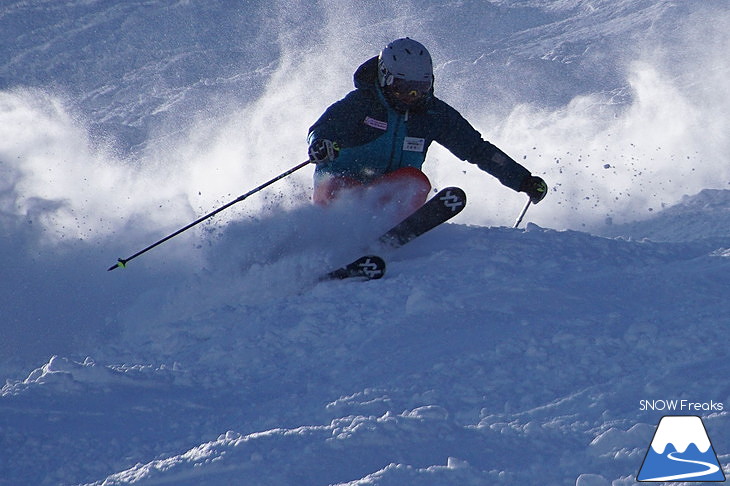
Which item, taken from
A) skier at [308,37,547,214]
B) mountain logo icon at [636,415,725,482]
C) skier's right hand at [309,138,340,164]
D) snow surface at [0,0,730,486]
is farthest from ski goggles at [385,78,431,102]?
mountain logo icon at [636,415,725,482]

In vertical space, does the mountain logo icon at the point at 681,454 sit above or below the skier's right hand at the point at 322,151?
below

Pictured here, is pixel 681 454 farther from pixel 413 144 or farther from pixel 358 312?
pixel 413 144

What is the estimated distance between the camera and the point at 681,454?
3.05 m

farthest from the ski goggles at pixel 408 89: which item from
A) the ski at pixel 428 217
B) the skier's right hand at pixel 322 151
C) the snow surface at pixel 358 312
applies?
the snow surface at pixel 358 312

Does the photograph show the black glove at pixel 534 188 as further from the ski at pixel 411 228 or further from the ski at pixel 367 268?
the ski at pixel 367 268

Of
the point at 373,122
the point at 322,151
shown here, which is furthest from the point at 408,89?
the point at 322,151

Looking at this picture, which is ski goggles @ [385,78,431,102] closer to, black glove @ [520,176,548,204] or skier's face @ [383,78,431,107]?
skier's face @ [383,78,431,107]

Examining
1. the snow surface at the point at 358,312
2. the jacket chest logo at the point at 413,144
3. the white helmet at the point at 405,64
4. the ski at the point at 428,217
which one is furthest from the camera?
the jacket chest logo at the point at 413,144

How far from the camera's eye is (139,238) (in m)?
7.36

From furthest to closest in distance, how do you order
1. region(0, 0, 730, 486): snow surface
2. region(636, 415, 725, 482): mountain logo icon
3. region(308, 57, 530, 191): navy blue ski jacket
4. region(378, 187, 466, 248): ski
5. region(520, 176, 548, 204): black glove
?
region(520, 176, 548, 204): black glove
region(308, 57, 530, 191): navy blue ski jacket
region(378, 187, 466, 248): ski
region(0, 0, 730, 486): snow surface
region(636, 415, 725, 482): mountain logo icon

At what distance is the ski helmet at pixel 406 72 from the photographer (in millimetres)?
5805

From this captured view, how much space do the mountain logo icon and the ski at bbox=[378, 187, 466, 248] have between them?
8.19 ft

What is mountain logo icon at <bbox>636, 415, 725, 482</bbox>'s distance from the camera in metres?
2.89

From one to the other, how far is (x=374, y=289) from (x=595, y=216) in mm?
3733
